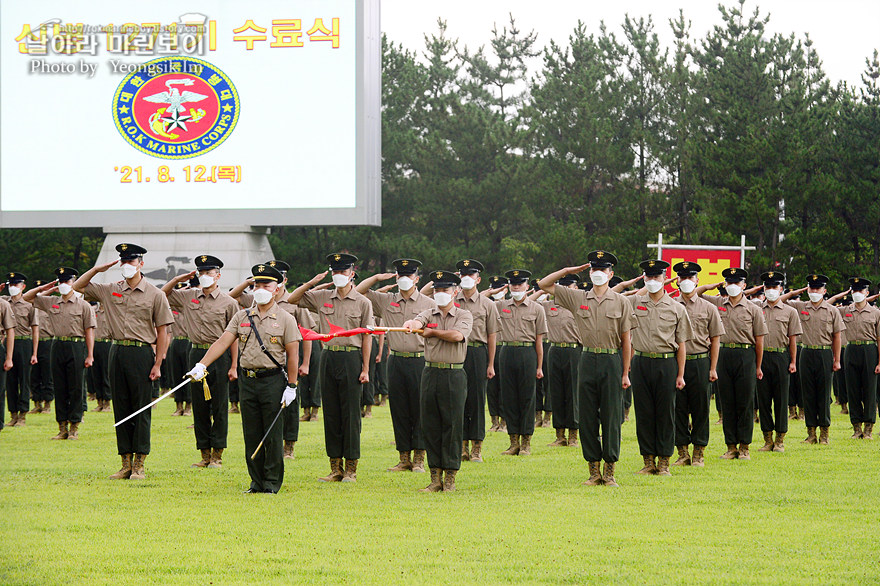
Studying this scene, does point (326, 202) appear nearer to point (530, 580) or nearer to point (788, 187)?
point (788, 187)

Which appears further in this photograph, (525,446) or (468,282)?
(525,446)

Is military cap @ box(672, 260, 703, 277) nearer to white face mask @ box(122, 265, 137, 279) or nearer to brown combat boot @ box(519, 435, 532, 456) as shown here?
brown combat boot @ box(519, 435, 532, 456)

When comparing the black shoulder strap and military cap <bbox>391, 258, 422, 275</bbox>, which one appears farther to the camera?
military cap <bbox>391, 258, 422, 275</bbox>

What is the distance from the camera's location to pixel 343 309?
10.9 m

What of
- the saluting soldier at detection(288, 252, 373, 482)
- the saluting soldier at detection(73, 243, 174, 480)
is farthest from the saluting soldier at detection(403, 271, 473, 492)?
the saluting soldier at detection(73, 243, 174, 480)

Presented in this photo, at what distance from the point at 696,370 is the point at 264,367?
4.40 metres

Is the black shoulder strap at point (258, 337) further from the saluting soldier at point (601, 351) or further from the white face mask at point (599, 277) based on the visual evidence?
the white face mask at point (599, 277)

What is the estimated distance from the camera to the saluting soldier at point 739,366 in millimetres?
12406

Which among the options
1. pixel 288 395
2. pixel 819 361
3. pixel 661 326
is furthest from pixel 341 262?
pixel 819 361

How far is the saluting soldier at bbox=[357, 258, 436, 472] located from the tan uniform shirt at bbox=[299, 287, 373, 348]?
172mm

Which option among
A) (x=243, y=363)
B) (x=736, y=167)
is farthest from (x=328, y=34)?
(x=243, y=363)

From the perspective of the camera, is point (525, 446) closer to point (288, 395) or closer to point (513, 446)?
point (513, 446)

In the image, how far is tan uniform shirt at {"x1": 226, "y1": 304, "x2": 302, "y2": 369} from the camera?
9578mm

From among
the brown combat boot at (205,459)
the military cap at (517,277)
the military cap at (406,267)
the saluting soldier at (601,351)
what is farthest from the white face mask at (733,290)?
the brown combat boot at (205,459)
